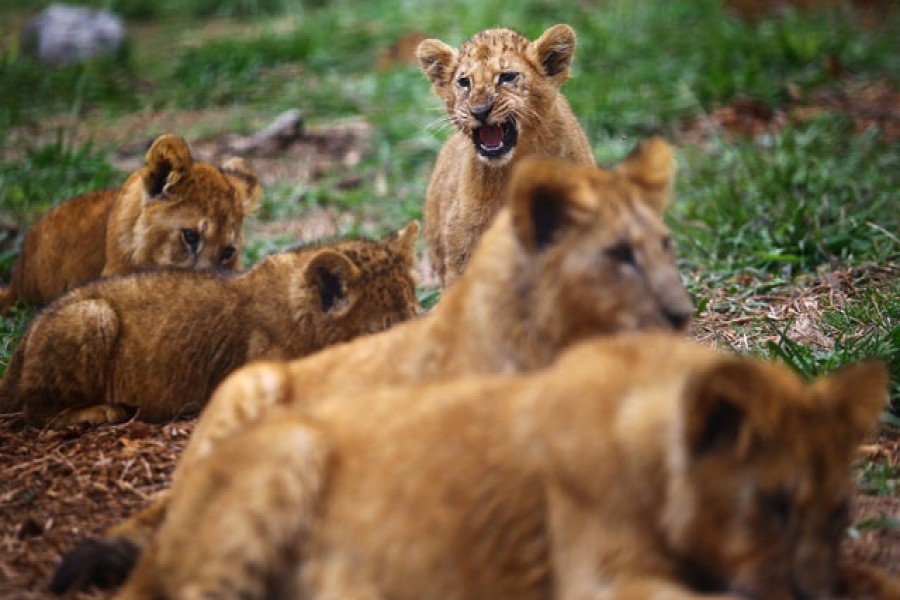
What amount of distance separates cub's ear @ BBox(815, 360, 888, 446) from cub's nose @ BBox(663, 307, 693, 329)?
735mm

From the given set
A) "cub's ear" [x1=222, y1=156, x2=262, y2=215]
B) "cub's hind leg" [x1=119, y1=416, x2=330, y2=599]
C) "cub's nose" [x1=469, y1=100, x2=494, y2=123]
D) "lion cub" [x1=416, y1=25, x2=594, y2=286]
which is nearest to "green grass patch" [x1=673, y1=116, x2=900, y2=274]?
"lion cub" [x1=416, y1=25, x2=594, y2=286]

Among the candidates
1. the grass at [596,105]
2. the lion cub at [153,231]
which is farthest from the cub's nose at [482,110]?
the lion cub at [153,231]

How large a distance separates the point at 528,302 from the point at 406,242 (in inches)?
96.6

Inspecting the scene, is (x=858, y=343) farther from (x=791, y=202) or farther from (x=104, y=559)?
(x=104, y=559)

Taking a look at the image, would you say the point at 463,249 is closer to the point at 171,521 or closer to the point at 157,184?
the point at 157,184

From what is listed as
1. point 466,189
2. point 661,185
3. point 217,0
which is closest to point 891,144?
point 466,189

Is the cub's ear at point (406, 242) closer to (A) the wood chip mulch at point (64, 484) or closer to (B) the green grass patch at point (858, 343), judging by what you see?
(A) the wood chip mulch at point (64, 484)

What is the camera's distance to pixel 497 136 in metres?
8.75

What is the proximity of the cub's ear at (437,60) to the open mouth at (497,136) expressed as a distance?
769 millimetres

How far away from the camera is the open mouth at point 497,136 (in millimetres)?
8695

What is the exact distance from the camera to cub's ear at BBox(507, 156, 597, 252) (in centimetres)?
478

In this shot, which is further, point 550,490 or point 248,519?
point 248,519

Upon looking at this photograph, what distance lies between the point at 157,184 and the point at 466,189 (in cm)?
204

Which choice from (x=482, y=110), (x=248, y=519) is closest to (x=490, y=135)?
(x=482, y=110)
